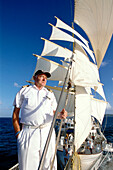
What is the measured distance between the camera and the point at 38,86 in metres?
2.15

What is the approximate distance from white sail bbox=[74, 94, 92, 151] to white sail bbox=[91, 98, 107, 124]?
10.5 metres

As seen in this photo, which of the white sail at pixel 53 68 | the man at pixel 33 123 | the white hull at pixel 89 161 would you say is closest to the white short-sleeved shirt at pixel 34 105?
the man at pixel 33 123

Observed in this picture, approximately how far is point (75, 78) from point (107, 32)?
228 inches

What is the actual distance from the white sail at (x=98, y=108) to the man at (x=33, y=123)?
828 inches

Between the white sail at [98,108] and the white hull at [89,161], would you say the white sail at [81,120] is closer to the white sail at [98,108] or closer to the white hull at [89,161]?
the white hull at [89,161]

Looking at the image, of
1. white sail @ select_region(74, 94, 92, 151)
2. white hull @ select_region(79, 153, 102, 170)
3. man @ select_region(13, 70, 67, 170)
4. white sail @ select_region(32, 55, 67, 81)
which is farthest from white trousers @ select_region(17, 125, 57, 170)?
white sail @ select_region(32, 55, 67, 81)

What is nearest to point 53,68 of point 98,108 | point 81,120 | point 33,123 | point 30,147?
point 81,120

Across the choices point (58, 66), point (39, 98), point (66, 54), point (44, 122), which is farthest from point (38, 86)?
point (66, 54)

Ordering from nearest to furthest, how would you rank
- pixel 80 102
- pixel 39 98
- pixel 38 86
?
pixel 39 98 < pixel 38 86 < pixel 80 102

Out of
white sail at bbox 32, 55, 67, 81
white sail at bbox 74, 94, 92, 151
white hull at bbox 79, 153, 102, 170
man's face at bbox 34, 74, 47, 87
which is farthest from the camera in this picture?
white sail at bbox 32, 55, 67, 81

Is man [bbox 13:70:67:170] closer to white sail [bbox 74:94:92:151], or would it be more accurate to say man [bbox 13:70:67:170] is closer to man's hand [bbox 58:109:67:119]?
man's hand [bbox 58:109:67:119]

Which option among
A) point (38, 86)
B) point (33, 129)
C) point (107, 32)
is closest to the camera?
point (33, 129)

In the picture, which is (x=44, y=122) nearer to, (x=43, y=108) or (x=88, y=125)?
(x=43, y=108)

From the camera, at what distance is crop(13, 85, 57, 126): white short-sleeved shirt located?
1.88 meters
